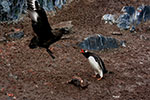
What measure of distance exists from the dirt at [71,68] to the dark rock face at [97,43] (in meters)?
0.23

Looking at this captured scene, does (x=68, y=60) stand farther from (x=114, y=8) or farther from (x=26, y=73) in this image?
(x=114, y=8)

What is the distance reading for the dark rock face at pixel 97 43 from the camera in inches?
304

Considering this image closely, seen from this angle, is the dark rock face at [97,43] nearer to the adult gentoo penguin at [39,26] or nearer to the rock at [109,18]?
the rock at [109,18]

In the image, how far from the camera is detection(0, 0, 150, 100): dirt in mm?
5059

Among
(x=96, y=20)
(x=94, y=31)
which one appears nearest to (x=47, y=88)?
(x=94, y=31)

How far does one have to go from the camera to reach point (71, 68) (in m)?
6.26

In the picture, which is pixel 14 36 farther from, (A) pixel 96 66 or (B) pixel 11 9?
(A) pixel 96 66

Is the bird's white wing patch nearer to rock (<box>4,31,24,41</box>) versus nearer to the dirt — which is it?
the dirt

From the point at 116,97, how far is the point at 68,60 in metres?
2.14

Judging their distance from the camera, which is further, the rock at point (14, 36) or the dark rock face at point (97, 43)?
the dark rock face at point (97, 43)

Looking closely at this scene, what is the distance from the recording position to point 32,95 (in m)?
4.81

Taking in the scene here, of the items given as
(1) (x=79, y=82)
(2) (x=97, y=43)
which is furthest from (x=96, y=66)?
(2) (x=97, y=43)

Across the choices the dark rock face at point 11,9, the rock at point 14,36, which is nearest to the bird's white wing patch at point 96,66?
the rock at point 14,36

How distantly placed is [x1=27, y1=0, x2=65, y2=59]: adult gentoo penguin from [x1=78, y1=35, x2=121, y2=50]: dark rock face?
95.1 inches
